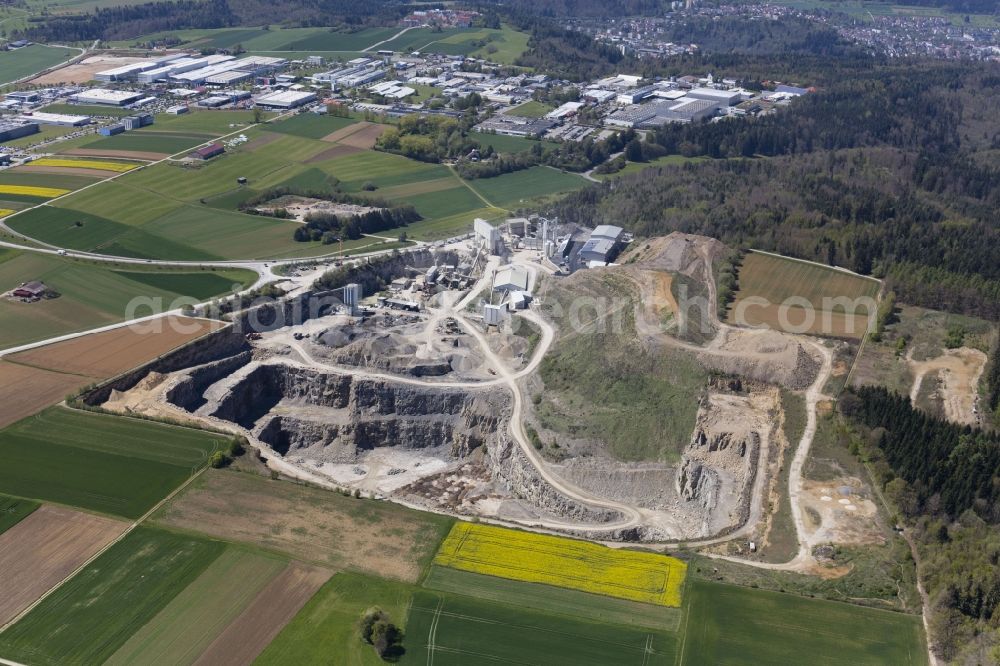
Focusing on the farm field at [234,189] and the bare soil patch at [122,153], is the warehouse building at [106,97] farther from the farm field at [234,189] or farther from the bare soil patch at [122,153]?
the bare soil patch at [122,153]

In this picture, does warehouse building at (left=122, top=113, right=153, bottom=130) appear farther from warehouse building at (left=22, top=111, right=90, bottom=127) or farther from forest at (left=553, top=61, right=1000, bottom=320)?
forest at (left=553, top=61, right=1000, bottom=320)

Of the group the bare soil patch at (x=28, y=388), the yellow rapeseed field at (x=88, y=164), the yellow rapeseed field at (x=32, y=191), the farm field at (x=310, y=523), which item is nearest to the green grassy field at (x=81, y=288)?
the bare soil patch at (x=28, y=388)

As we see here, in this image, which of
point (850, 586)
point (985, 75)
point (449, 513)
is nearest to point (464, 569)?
point (449, 513)

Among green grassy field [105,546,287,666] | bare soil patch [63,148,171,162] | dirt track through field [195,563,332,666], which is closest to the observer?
green grassy field [105,546,287,666]

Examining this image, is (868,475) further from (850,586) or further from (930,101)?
(930,101)

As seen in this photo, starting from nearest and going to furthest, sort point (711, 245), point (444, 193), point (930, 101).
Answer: point (711, 245)
point (444, 193)
point (930, 101)

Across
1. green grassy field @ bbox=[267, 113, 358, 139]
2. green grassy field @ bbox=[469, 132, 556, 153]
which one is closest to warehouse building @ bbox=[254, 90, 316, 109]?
green grassy field @ bbox=[267, 113, 358, 139]
